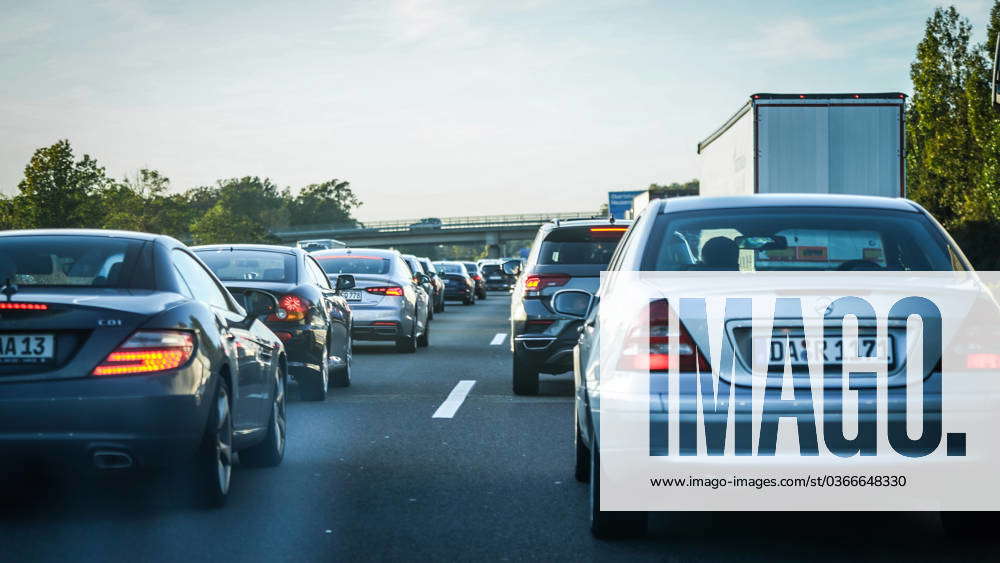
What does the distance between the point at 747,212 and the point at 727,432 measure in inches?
59.1

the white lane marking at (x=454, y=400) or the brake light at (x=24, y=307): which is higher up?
the brake light at (x=24, y=307)

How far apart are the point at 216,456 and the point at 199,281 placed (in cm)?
116

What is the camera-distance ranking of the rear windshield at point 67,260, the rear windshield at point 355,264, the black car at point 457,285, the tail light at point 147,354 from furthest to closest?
1. the black car at point 457,285
2. the rear windshield at point 355,264
3. the rear windshield at point 67,260
4. the tail light at point 147,354

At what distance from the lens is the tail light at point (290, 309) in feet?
38.4

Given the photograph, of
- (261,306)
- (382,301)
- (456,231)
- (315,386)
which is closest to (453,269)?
(382,301)

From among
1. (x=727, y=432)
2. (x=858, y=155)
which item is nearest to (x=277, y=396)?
(x=727, y=432)

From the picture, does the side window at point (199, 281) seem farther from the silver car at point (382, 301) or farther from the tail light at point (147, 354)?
the silver car at point (382, 301)

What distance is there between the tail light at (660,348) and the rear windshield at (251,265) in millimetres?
7277

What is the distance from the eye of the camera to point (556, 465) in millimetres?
8250

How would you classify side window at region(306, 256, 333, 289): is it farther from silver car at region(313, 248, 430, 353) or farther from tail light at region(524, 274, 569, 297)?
silver car at region(313, 248, 430, 353)

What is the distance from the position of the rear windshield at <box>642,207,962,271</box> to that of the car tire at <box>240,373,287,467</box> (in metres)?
3.01

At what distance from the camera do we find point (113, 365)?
19.7 ft

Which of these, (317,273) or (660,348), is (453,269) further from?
(660,348)

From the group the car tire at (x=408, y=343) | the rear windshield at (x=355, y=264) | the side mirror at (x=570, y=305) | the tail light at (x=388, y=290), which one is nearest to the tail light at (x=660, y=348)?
the side mirror at (x=570, y=305)
